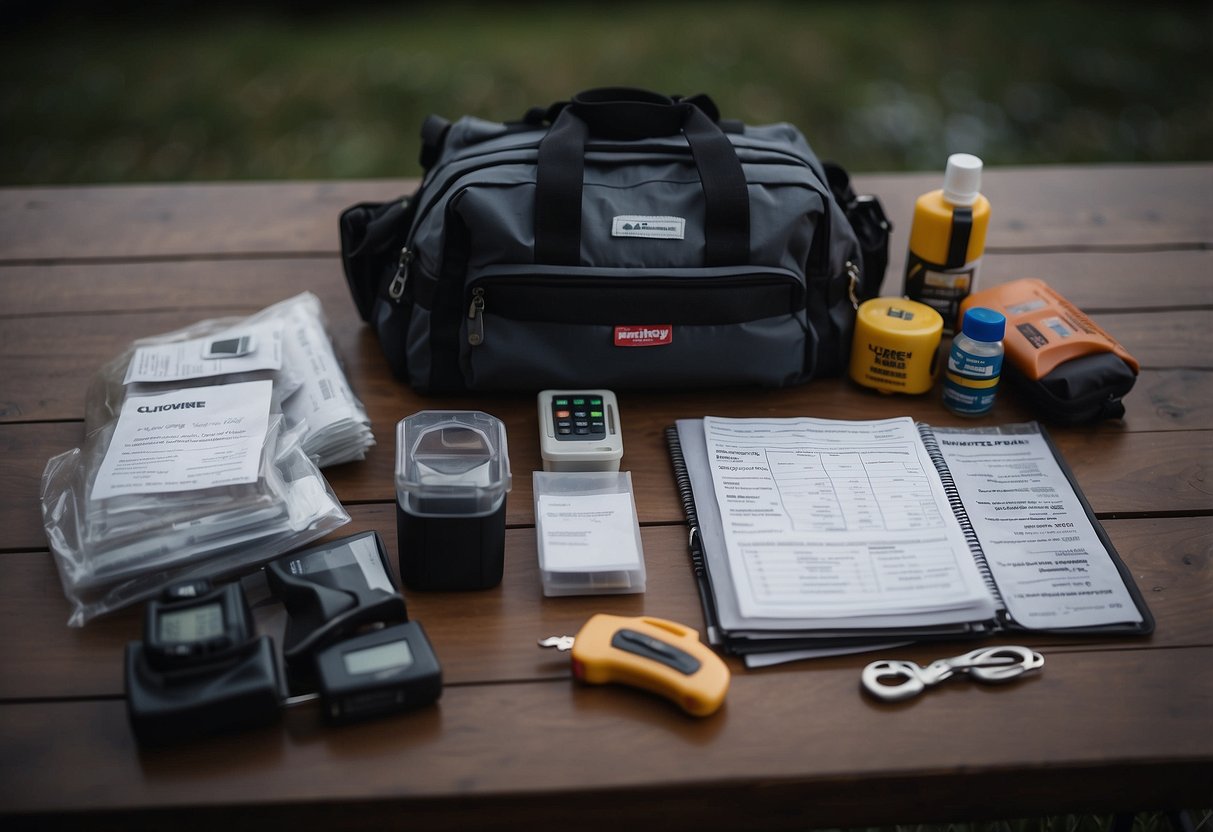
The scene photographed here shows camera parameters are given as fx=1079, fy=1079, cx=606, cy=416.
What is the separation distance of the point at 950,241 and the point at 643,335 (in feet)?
1.32

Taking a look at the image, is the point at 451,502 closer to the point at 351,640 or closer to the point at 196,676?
the point at 351,640

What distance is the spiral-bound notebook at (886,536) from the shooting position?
3.30 feet

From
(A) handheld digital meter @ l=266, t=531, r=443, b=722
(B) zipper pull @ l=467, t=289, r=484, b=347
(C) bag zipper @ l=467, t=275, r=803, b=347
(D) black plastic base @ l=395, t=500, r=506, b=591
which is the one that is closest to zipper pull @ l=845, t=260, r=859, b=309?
(C) bag zipper @ l=467, t=275, r=803, b=347

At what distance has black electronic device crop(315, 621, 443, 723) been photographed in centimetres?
89

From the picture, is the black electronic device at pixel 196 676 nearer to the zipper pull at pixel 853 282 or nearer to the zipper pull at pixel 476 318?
the zipper pull at pixel 476 318

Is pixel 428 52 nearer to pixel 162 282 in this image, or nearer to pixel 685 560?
pixel 162 282

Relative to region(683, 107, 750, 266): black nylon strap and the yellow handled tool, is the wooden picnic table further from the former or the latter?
region(683, 107, 750, 266): black nylon strap

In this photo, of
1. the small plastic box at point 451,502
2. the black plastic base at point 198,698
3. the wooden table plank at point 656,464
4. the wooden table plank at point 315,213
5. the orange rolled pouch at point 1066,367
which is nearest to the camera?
the black plastic base at point 198,698

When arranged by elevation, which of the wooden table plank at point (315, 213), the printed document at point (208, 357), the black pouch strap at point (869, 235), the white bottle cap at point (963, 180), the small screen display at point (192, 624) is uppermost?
the white bottle cap at point (963, 180)

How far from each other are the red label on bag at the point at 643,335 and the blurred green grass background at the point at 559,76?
60.2 inches

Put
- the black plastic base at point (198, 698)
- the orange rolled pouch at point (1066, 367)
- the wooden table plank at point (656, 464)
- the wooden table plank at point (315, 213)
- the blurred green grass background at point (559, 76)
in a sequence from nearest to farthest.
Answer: the black plastic base at point (198, 698) → the wooden table plank at point (656, 464) → the orange rolled pouch at point (1066, 367) → the wooden table plank at point (315, 213) → the blurred green grass background at point (559, 76)

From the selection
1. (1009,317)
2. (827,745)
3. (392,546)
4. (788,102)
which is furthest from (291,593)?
(788,102)

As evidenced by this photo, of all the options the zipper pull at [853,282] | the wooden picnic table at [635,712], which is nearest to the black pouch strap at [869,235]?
the zipper pull at [853,282]

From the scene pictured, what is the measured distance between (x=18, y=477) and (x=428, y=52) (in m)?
2.23
